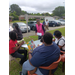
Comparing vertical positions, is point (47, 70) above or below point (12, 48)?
below

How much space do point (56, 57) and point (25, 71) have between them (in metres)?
0.92

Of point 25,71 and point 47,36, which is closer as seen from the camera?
point 47,36

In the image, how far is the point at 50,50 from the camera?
56.2 inches
